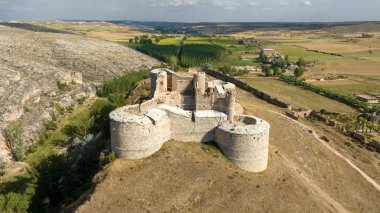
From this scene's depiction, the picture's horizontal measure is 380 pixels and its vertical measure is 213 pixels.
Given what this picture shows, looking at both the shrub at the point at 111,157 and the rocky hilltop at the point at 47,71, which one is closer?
the shrub at the point at 111,157

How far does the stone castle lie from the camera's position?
37.2 m

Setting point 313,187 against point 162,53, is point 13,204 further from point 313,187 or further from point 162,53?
point 162,53

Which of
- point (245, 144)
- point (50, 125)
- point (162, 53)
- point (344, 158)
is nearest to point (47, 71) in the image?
point (50, 125)

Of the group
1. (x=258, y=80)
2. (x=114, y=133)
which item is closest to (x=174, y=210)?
(x=114, y=133)

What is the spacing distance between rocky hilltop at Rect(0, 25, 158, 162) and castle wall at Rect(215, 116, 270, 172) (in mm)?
40770

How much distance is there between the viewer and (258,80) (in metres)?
124

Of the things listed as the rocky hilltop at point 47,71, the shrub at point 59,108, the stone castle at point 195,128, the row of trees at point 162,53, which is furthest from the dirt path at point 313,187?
the row of trees at point 162,53

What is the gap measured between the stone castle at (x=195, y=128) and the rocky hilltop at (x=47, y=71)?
32.8 m

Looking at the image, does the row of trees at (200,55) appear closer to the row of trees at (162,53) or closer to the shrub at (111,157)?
the row of trees at (162,53)

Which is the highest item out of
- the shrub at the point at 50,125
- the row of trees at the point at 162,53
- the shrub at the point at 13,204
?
the row of trees at the point at 162,53

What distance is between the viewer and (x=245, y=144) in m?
39.3

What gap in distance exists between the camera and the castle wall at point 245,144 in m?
39.0

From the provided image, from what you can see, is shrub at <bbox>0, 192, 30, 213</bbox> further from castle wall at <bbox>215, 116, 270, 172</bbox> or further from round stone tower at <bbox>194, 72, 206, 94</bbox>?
round stone tower at <bbox>194, 72, 206, 94</bbox>

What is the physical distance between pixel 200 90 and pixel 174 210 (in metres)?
18.1
